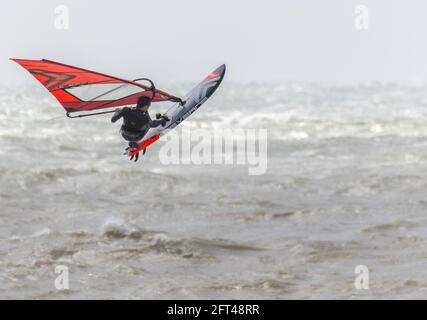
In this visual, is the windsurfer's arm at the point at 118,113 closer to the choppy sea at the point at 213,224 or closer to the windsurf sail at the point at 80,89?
the windsurf sail at the point at 80,89

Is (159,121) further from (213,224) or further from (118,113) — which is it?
(213,224)

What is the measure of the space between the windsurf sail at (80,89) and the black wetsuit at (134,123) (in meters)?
0.19

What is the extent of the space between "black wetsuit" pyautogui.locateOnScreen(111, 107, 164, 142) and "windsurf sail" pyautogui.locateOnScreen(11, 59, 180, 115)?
0.62 ft

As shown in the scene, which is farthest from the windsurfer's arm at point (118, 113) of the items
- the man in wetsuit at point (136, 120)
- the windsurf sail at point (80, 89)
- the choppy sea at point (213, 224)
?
the choppy sea at point (213, 224)

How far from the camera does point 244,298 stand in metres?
12.9

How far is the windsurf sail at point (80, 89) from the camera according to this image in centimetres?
664

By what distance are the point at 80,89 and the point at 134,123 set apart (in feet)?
2.06

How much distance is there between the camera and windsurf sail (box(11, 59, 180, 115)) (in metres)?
6.64

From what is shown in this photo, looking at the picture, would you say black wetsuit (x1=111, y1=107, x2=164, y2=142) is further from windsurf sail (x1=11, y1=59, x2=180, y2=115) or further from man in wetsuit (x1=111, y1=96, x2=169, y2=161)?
windsurf sail (x1=11, y1=59, x2=180, y2=115)

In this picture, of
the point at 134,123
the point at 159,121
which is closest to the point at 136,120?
the point at 134,123

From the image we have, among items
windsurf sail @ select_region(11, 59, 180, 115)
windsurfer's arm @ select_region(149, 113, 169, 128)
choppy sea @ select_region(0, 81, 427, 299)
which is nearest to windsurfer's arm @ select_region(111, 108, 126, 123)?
windsurf sail @ select_region(11, 59, 180, 115)

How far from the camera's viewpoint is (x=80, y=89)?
675cm

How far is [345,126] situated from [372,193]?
2395 cm
